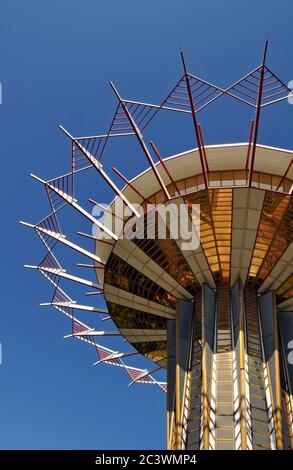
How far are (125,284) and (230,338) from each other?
20.9ft

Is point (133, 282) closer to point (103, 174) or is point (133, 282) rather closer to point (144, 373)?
point (103, 174)

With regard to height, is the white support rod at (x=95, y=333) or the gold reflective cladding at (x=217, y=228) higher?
the gold reflective cladding at (x=217, y=228)

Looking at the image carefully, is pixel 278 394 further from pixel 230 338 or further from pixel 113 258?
pixel 113 258

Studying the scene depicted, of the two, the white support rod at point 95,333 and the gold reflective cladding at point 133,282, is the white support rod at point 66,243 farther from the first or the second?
the white support rod at point 95,333

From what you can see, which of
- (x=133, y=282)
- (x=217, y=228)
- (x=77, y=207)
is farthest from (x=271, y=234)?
(x=77, y=207)

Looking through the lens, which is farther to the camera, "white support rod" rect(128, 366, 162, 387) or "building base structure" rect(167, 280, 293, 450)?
"white support rod" rect(128, 366, 162, 387)

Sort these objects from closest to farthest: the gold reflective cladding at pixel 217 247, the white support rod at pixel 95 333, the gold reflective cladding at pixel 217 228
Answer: the gold reflective cladding at pixel 217 228, the gold reflective cladding at pixel 217 247, the white support rod at pixel 95 333

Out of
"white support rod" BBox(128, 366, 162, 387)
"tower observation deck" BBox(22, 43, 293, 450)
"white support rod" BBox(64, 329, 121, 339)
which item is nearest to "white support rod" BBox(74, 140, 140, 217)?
"tower observation deck" BBox(22, 43, 293, 450)

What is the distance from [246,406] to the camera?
25.0 metres

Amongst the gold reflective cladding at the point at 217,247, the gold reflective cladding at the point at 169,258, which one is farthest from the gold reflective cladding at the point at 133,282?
the gold reflective cladding at the point at 169,258

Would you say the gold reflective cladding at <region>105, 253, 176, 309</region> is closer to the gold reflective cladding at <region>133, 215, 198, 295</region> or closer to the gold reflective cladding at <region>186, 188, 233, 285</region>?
the gold reflective cladding at <region>133, 215, 198, 295</region>

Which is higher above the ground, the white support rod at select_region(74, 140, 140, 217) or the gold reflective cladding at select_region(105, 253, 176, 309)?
the white support rod at select_region(74, 140, 140, 217)

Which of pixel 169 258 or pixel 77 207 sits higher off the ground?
pixel 77 207

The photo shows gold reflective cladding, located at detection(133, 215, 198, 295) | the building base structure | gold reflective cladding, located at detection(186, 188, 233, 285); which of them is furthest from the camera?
gold reflective cladding, located at detection(133, 215, 198, 295)
